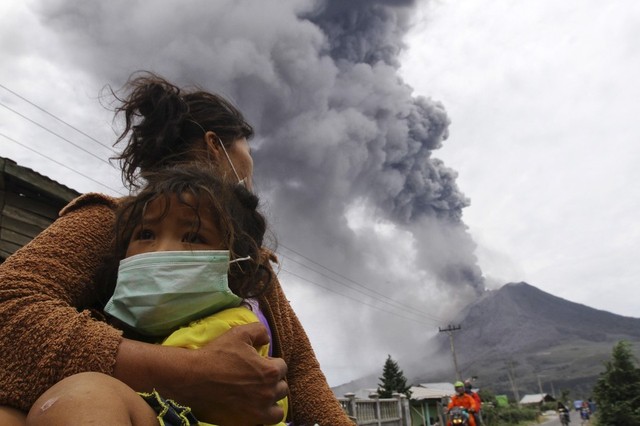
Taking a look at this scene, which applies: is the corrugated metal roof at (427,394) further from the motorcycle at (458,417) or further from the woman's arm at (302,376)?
the woman's arm at (302,376)

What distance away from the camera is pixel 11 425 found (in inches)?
26.5

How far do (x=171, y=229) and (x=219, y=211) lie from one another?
0.34ft

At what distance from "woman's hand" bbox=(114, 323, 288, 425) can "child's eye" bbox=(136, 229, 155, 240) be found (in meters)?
0.24

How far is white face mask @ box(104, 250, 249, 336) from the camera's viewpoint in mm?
855

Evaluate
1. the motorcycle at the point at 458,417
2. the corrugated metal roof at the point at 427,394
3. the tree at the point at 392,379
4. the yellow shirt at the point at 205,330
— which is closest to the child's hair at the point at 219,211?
the yellow shirt at the point at 205,330

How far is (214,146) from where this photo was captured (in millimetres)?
1395

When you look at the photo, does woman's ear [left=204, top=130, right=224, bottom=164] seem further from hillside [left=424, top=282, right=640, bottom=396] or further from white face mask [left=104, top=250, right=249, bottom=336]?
hillside [left=424, top=282, right=640, bottom=396]

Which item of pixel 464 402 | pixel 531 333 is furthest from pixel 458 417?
pixel 531 333

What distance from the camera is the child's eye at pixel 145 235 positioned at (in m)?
0.95

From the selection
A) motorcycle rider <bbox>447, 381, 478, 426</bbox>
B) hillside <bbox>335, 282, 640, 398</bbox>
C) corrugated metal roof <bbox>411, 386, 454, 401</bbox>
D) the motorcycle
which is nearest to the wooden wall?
the motorcycle

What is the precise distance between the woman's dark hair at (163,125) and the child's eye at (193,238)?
41cm

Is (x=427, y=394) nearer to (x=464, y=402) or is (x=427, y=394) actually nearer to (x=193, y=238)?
(x=464, y=402)

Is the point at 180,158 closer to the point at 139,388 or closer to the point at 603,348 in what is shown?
the point at 139,388

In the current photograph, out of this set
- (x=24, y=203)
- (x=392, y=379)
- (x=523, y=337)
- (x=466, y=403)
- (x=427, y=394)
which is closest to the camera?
(x=24, y=203)
